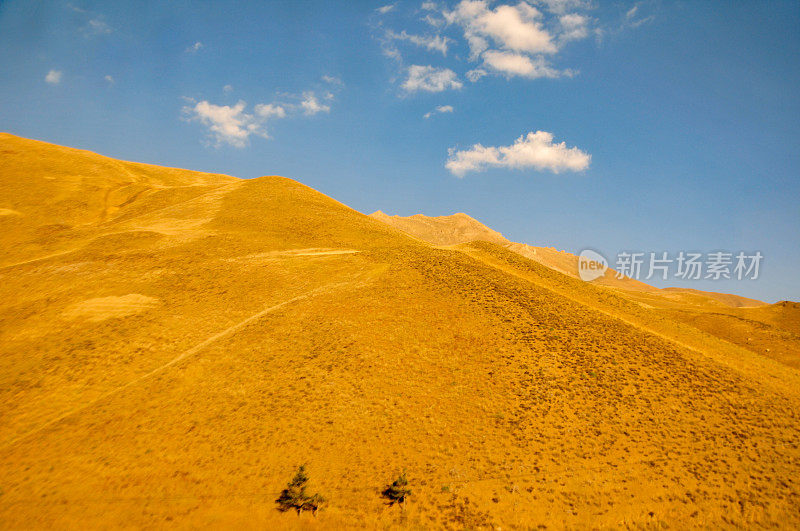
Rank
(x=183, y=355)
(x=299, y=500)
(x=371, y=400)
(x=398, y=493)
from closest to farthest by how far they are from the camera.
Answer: (x=299, y=500), (x=398, y=493), (x=371, y=400), (x=183, y=355)

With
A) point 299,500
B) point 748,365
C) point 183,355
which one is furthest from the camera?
point 748,365

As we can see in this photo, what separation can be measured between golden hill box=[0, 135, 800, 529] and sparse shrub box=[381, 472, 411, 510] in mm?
410

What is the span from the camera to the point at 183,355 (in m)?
26.9

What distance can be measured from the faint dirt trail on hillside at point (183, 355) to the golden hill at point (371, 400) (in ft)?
0.64

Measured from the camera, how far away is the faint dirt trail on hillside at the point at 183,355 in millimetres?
20470

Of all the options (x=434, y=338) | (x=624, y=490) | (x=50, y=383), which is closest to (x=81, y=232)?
(x=50, y=383)

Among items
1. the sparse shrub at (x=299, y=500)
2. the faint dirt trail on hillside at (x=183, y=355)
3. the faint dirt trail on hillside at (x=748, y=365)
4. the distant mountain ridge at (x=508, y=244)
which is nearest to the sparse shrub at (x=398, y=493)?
the sparse shrub at (x=299, y=500)

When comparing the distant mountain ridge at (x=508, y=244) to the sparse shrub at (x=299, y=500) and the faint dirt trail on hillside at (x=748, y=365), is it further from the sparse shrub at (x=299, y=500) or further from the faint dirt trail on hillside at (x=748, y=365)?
the sparse shrub at (x=299, y=500)

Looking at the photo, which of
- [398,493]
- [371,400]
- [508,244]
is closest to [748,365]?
[371,400]

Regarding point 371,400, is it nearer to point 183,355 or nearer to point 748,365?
point 183,355

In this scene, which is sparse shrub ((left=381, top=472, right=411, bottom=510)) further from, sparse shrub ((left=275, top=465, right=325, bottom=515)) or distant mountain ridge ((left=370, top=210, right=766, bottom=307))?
distant mountain ridge ((left=370, top=210, right=766, bottom=307))

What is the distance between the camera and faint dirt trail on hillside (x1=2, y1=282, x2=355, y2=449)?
67.2ft

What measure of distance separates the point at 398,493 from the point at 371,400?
6948mm

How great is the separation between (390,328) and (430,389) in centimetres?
727
